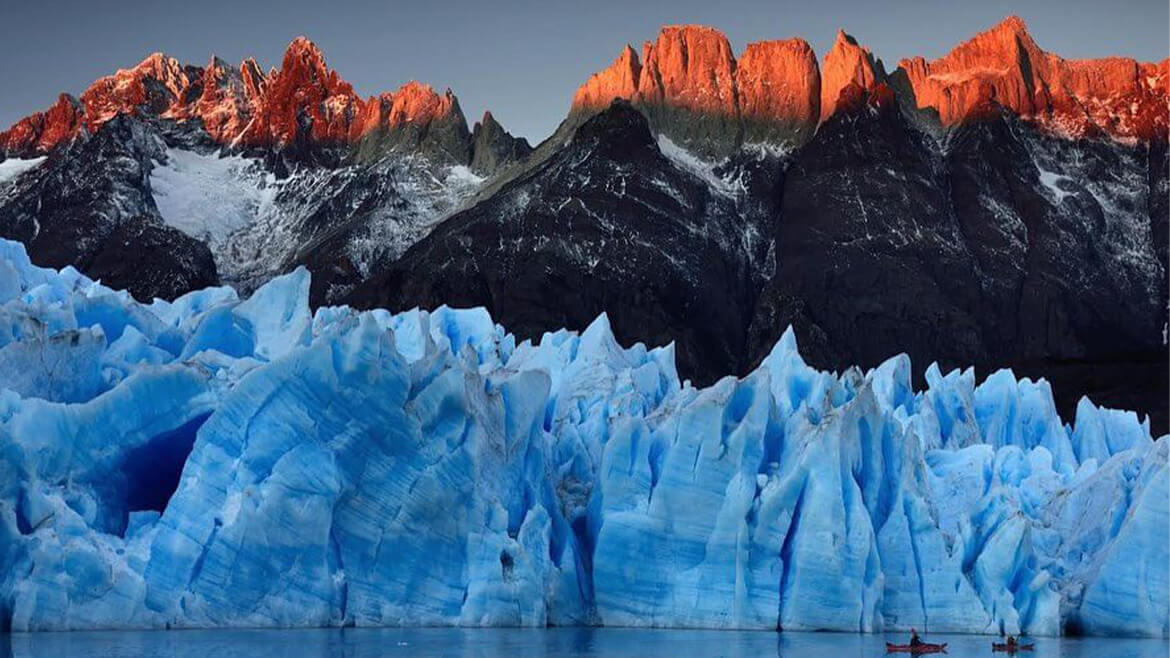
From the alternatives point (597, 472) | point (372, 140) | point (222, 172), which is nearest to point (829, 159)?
point (372, 140)

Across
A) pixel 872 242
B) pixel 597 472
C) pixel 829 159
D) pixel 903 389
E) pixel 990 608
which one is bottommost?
pixel 990 608

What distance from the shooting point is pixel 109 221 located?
103750 mm

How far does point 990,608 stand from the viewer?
122 feet

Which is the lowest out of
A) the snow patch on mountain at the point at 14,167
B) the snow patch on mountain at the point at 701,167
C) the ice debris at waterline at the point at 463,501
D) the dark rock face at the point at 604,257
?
the ice debris at waterline at the point at 463,501

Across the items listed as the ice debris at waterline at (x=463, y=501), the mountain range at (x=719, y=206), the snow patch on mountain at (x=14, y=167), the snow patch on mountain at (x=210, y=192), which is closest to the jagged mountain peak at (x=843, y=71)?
the mountain range at (x=719, y=206)

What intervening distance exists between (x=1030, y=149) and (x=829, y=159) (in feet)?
42.9

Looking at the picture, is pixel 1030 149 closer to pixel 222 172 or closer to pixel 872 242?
pixel 872 242

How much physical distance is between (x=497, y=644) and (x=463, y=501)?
368 cm

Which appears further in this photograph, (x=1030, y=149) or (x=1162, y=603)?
(x=1030, y=149)

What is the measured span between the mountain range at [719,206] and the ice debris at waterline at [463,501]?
4825cm

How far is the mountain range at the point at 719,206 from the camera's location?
299ft

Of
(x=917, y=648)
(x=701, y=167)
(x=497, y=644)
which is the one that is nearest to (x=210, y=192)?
(x=701, y=167)

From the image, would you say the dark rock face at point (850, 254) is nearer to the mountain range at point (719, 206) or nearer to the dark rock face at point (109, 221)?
the mountain range at point (719, 206)

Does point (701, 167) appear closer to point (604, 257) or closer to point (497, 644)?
point (604, 257)
